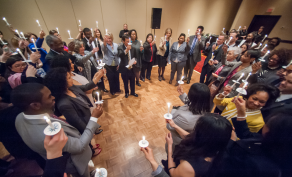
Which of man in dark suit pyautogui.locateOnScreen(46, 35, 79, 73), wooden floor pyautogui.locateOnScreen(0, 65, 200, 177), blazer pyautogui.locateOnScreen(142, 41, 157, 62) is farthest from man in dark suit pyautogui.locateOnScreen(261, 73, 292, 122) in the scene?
man in dark suit pyautogui.locateOnScreen(46, 35, 79, 73)

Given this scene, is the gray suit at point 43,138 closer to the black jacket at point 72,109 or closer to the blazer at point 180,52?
the black jacket at point 72,109

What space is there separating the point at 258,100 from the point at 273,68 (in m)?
1.54

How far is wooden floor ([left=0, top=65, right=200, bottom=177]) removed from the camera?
6.03ft

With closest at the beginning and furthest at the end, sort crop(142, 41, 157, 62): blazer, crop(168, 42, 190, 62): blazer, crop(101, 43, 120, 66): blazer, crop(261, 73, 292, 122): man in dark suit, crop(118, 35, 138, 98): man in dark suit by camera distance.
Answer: crop(261, 73, 292, 122): man in dark suit → crop(118, 35, 138, 98): man in dark suit → crop(101, 43, 120, 66): blazer → crop(168, 42, 190, 62): blazer → crop(142, 41, 157, 62): blazer

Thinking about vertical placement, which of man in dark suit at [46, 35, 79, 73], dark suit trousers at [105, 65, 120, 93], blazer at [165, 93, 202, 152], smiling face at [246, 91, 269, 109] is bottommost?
dark suit trousers at [105, 65, 120, 93]

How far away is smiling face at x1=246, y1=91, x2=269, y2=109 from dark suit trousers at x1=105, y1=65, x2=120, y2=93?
2.87 meters

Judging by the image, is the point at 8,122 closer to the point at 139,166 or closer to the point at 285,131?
the point at 139,166

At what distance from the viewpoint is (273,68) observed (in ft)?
6.98

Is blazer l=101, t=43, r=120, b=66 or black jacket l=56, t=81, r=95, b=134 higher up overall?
blazer l=101, t=43, r=120, b=66

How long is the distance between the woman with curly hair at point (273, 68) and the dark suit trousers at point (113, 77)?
301 centimetres

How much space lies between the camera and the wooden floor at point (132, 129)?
6.03ft

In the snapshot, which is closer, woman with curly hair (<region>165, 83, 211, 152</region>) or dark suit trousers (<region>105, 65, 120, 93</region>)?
woman with curly hair (<region>165, 83, 211, 152</region>)

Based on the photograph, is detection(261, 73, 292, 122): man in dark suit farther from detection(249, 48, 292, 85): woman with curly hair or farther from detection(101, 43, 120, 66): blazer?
detection(101, 43, 120, 66): blazer

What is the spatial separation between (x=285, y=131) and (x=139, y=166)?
180 cm
